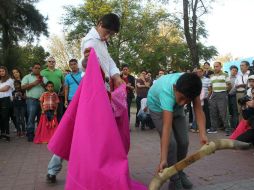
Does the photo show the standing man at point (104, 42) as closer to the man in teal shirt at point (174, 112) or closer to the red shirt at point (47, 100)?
the man in teal shirt at point (174, 112)

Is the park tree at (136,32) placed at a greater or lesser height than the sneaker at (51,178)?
greater

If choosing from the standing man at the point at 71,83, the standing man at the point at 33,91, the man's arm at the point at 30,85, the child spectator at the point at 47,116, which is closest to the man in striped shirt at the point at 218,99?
the standing man at the point at 71,83

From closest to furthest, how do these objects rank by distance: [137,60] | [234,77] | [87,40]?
[87,40], [234,77], [137,60]

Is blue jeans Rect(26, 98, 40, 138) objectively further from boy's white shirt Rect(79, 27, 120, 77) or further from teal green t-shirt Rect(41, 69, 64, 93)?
boy's white shirt Rect(79, 27, 120, 77)

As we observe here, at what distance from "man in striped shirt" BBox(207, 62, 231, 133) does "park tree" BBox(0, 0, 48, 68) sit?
580 inches

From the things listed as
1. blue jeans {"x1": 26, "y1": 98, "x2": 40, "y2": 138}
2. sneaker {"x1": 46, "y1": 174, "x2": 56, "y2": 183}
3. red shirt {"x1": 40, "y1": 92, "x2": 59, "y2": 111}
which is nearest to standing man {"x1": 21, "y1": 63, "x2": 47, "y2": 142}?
blue jeans {"x1": 26, "y1": 98, "x2": 40, "y2": 138}

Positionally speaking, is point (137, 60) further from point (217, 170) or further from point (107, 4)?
point (217, 170)

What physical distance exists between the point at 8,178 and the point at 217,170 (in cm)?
299

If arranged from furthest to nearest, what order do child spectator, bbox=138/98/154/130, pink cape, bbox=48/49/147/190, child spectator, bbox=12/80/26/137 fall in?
child spectator, bbox=138/98/154/130
child spectator, bbox=12/80/26/137
pink cape, bbox=48/49/147/190

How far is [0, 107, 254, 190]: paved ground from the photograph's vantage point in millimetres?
5074

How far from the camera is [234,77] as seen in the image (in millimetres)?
10602

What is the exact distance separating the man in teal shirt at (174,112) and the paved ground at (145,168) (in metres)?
0.55

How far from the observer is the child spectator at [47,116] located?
929 cm

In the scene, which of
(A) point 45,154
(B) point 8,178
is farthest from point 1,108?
(B) point 8,178
